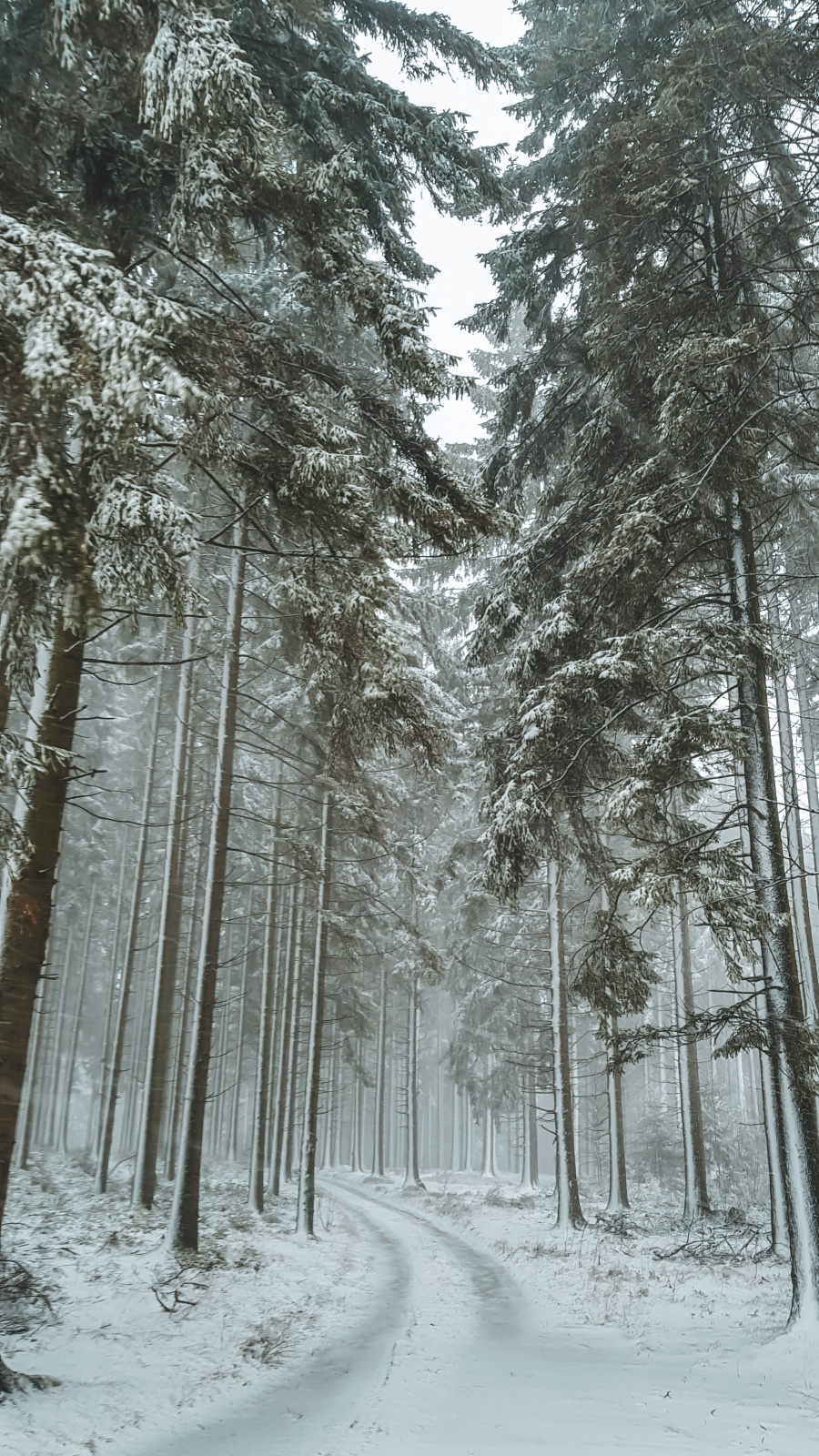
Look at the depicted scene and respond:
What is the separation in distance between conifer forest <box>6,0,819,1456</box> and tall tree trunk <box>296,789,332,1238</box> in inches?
7.0

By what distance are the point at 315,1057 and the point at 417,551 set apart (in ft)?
35.5

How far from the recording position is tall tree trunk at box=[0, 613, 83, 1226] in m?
5.44

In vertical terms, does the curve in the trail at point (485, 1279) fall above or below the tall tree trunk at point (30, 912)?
below

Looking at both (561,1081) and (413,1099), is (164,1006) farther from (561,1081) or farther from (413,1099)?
(413,1099)

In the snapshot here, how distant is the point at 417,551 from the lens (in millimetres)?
7312

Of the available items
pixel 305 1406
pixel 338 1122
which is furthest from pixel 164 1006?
pixel 338 1122

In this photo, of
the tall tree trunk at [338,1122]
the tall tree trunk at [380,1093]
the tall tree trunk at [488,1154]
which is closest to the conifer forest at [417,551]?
the tall tree trunk at [380,1093]

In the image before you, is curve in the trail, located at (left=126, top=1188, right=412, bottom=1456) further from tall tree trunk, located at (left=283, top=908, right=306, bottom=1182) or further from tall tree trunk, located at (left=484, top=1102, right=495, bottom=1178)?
tall tree trunk, located at (left=484, top=1102, right=495, bottom=1178)

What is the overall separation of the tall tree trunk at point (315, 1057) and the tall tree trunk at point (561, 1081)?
455cm

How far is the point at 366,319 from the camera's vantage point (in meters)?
6.82

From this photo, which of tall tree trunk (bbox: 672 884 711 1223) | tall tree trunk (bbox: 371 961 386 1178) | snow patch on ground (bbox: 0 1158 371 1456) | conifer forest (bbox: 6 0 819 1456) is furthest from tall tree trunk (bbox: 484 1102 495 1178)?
snow patch on ground (bbox: 0 1158 371 1456)

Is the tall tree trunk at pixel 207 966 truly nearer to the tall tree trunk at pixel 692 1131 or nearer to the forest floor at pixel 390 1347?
the forest floor at pixel 390 1347

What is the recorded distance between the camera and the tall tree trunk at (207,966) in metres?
9.73

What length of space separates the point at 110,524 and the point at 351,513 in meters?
1.96
